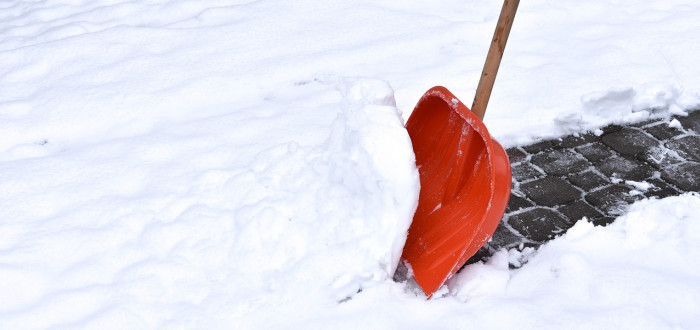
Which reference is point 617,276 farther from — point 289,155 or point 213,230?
point 213,230

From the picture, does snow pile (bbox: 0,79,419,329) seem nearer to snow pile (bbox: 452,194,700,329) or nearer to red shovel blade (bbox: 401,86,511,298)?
red shovel blade (bbox: 401,86,511,298)

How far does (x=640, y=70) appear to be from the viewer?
3.99 m

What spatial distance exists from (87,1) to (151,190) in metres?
2.45

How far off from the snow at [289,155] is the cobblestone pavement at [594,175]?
11 centimetres

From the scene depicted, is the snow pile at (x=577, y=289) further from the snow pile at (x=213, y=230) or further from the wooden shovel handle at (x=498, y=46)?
the wooden shovel handle at (x=498, y=46)

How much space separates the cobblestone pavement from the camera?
2.88m

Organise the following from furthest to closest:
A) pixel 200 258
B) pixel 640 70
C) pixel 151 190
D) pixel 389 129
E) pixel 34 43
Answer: pixel 34 43, pixel 640 70, pixel 151 190, pixel 200 258, pixel 389 129

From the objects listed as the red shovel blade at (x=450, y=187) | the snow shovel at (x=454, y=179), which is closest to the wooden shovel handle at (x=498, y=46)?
the snow shovel at (x=454, y=179)

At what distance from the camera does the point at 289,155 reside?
3051 mm

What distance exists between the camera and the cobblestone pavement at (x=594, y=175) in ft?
9.44

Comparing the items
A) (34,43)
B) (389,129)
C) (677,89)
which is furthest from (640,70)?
(34,43)

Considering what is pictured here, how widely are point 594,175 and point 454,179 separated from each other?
1.01 meters

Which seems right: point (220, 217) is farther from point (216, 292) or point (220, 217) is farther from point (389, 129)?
point (389, 129)

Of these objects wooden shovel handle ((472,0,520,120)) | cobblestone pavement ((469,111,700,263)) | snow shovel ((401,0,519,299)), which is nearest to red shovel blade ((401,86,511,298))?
snow shovel ((401,0,519,299))
